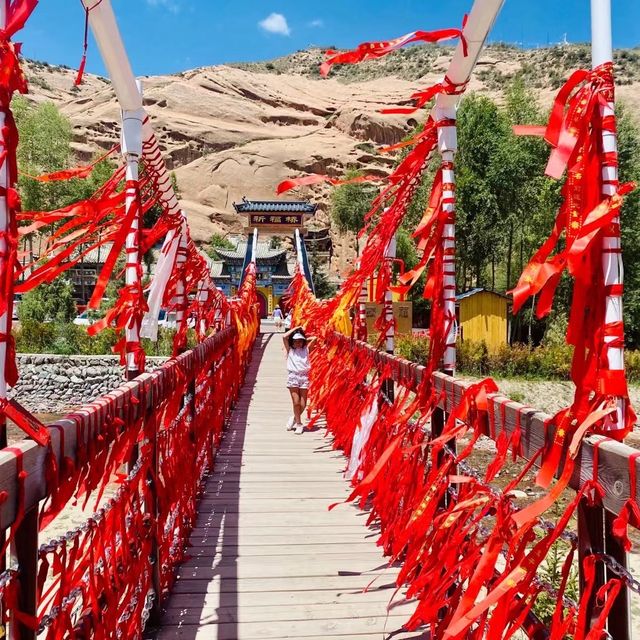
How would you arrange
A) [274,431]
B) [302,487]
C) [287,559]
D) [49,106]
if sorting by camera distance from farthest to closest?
[49,106] → [274,431] → [302,487] → [287,559]

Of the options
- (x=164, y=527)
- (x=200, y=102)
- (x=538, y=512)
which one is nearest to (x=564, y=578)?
(x=538, y=512)

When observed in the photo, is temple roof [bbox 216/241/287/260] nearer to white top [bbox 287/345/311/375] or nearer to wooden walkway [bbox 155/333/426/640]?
white top [bbox 287/345/311/375]

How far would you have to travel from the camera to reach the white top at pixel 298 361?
5.45 metres

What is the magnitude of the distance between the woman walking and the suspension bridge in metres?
1.09

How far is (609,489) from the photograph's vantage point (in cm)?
106

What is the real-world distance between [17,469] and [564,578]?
109cm

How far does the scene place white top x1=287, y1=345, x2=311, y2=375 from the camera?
545 cm

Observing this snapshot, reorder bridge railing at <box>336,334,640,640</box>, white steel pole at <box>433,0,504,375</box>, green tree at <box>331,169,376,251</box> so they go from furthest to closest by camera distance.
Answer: green tree at <box>331,169,376,251</box>, white steel pole at <box>433,0,504,375</box>, bridge railing at <box>336,334,640,640</box>

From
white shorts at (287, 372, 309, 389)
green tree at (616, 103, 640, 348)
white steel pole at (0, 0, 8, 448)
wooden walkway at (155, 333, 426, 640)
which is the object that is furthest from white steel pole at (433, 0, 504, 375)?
green tree at (616, 103, 640, 348)

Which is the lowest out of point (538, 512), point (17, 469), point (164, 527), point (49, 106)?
point (164, 527)

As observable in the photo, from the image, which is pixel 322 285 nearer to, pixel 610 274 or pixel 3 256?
pixel 610 274

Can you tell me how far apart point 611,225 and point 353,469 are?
2600 millimetres

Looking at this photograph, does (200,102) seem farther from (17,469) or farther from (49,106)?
(17,469)

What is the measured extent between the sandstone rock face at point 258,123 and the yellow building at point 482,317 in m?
Answer: 22.8
